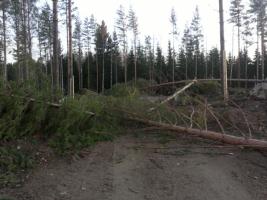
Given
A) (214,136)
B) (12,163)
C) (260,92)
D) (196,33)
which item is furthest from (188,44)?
(12,163)

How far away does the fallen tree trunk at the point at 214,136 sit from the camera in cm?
559

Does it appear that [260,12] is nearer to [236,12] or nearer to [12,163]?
[236,12]

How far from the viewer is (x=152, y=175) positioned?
5121mm

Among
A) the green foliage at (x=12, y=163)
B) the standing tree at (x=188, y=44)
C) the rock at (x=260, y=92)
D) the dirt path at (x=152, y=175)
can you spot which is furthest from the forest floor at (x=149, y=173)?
the standing tree at (x=188, y=44)

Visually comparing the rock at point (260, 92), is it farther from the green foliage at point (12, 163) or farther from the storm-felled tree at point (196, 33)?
the storm-felled tree at point (196, 33)

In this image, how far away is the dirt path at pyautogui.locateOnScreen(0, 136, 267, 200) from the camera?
4.45 metres

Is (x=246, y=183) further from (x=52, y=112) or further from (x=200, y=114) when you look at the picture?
(x=52, y=112)

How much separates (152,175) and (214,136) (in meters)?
1.61

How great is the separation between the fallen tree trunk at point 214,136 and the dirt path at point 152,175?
11.0 inches

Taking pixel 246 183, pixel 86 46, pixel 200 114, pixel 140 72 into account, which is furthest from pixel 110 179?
pixel 86 46

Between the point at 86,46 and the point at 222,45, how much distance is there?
38562mm

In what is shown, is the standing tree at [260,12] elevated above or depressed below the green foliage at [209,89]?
above

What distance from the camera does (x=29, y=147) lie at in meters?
5.73

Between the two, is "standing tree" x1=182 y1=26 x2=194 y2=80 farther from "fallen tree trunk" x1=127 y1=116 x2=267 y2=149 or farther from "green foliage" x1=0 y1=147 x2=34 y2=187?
"green foliage" x1=0 y1=147 x2=34 y2=187
